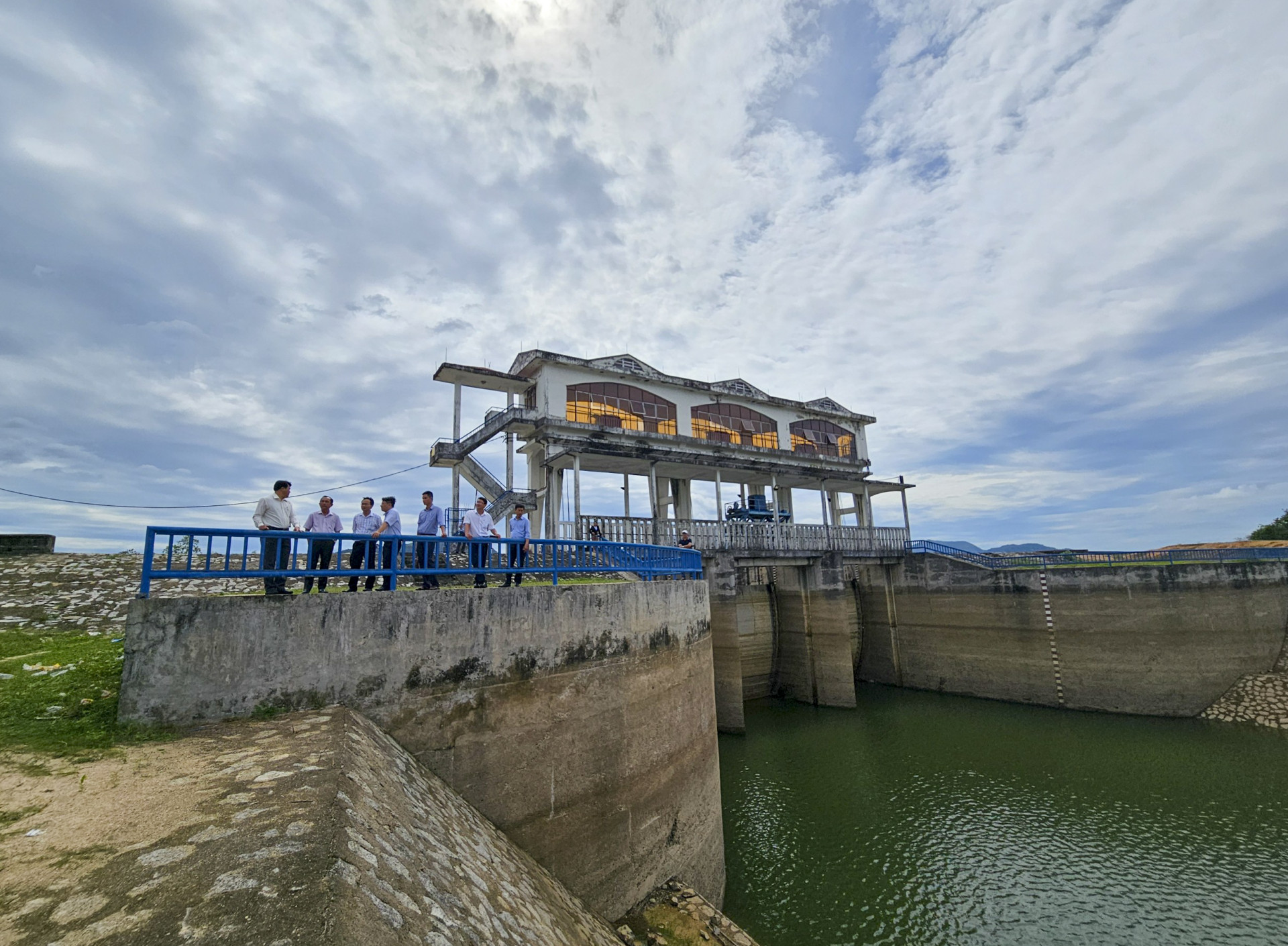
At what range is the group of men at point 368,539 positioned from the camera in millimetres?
6496

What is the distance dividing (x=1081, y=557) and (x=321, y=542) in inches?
1211

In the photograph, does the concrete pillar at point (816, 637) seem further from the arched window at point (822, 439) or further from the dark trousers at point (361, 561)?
the dark trousers at point (361, 561)

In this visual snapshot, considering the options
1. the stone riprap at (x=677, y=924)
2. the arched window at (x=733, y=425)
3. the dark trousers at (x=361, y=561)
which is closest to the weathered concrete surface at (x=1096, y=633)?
the arched window at (x=733, y=425)

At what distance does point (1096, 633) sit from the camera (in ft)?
76.5

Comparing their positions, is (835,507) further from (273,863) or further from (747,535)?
(273,863)

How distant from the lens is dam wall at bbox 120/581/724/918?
5387mm

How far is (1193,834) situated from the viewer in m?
12.8

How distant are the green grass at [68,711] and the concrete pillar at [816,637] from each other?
2314cm

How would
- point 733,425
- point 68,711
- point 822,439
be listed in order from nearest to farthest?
point 68,711 < point 733,425 < point 822,439

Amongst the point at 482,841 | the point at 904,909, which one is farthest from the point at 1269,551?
the point at 482,841

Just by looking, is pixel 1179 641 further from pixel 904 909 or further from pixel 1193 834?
pixel 904 909

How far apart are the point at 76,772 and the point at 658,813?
22.9 ft

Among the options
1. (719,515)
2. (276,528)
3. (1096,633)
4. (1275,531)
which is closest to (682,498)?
(719,515)

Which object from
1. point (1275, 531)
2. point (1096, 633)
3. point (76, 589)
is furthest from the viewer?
point (1275, 531)
